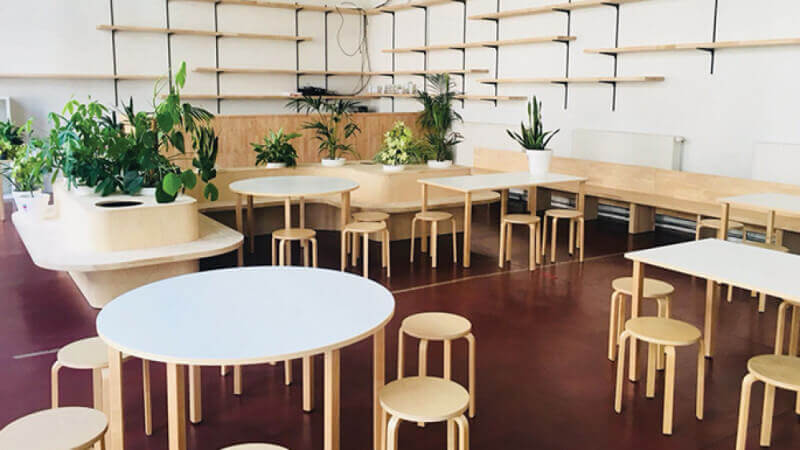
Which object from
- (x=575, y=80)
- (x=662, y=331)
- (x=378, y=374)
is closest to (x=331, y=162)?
(x=575, y=80)

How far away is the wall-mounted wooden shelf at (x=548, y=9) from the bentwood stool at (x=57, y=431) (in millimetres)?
6569

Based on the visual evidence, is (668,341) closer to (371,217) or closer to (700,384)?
(700,384)

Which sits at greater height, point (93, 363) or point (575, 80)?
point (575, 80)

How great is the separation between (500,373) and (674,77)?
177 inches

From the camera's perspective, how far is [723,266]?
122 inches

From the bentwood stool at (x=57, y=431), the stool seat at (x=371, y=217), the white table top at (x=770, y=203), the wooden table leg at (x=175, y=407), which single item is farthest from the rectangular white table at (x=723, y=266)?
the stool seat at (x=371, y=217)

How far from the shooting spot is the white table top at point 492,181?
572 cm

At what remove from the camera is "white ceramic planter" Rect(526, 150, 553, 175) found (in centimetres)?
636

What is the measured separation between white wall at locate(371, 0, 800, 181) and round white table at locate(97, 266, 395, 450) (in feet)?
16.4

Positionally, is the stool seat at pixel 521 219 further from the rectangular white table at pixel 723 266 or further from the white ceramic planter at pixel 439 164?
the rectangular white table at pixel 723 266

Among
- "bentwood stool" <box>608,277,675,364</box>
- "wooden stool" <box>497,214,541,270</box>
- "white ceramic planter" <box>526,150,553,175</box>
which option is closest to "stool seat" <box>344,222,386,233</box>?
"wooden stool" <box>497,214,541,270</box>

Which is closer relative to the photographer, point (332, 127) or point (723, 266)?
point (723, 266)

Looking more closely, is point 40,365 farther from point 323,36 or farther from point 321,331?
point 323,36

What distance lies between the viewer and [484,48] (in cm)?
918
